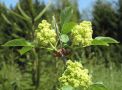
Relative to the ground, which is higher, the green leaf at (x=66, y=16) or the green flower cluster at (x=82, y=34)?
the green leaf at (x=66, y=16)

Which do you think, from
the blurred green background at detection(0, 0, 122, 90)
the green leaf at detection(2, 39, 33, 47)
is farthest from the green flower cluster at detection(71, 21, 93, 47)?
the blurred green background at detection(0, 0, 122, 90)

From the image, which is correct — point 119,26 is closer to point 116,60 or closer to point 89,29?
point 116,60

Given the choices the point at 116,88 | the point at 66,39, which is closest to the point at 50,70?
the point at 116,88

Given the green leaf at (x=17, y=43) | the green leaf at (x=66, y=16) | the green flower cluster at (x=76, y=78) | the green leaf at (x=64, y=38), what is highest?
the green leaf at (x=66, y=16)

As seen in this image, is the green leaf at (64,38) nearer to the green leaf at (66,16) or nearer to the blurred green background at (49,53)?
the green leaf at (66,16)

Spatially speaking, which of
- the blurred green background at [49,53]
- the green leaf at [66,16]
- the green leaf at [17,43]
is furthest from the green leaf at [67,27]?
the blurred green background at [49,53]

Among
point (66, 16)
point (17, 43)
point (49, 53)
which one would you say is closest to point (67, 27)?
point (66, 16)

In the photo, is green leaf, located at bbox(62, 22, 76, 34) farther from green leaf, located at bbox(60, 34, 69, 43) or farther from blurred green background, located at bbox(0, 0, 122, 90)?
blurred green background, located at bbox(0, 0, 122, 90)
